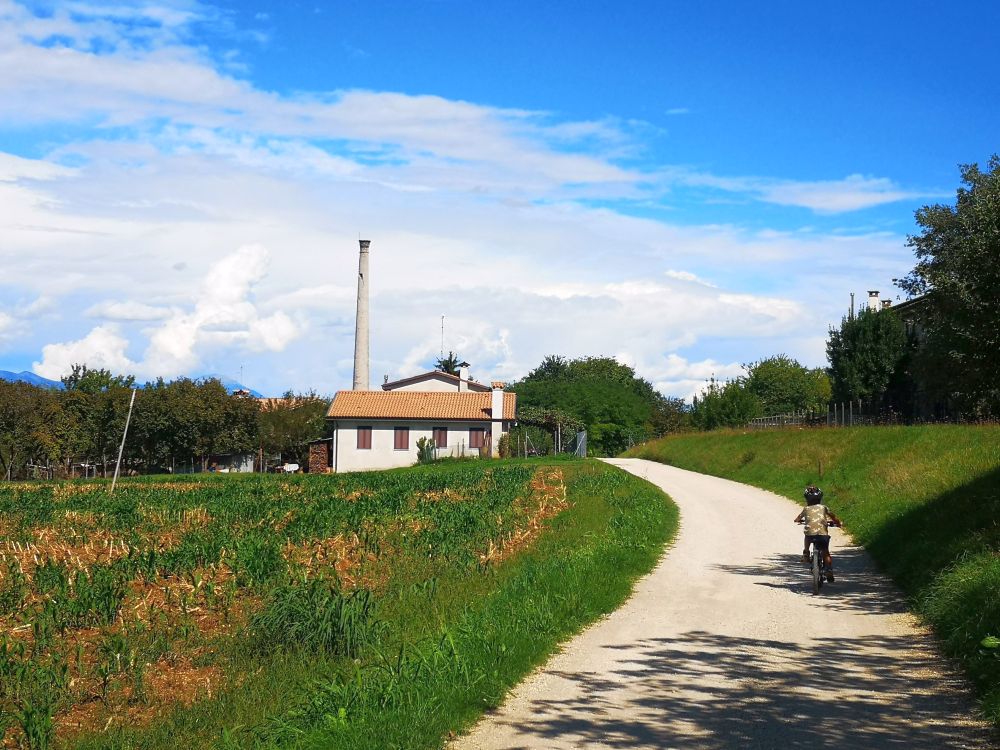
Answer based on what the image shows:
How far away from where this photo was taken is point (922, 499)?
65.0ft

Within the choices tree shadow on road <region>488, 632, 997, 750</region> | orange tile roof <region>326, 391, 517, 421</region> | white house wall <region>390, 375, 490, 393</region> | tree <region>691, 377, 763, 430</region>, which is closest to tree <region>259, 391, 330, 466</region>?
white house wall <region>390, 375, 490, 393</region>

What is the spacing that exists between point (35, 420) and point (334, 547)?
6389 cm

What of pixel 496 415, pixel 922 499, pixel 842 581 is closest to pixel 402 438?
pixel 496 415

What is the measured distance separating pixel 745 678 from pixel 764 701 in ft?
2.52

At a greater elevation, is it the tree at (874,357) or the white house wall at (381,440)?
the tree at (874,357)

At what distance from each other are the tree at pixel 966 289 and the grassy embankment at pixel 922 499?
1.62m

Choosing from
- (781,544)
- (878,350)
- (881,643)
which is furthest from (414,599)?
(878,350)

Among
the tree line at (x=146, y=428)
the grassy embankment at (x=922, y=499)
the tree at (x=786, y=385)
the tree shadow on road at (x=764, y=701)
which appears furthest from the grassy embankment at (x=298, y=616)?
the tree at (x=786, y=385)

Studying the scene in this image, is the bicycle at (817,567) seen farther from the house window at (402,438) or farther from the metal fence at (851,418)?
the house window at (402,438)

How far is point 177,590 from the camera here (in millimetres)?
15156

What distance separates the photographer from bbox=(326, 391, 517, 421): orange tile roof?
63.5 m

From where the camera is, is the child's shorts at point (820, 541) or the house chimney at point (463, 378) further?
the house chimney at point (463, 378)

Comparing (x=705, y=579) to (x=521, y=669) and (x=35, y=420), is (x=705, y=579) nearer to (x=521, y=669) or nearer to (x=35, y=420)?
(x=521, y=669)

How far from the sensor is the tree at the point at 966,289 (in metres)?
14.0
